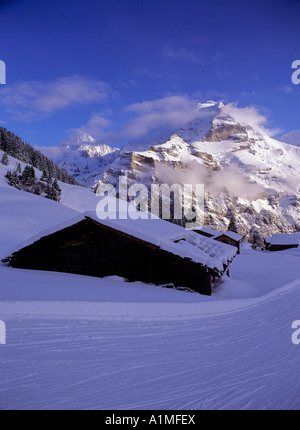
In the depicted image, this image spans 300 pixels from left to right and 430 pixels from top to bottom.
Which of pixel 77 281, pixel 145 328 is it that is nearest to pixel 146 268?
pixel 77 281

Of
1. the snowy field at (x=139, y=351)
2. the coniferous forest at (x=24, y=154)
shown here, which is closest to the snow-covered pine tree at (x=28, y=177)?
the coniferous forest at (x=24, y=154)

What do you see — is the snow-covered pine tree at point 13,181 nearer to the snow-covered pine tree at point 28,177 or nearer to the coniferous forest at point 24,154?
the snow-covered pine tree at point 28,177

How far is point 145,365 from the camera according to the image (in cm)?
396

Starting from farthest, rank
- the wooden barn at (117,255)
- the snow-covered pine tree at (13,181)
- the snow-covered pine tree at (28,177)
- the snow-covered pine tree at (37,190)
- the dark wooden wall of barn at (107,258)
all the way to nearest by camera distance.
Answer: the snow-covered pine tree at (28,177), the snow-covered pine tree at (37,190), the snow-covered pine tree at (13,181), the dark wooden wall of barn at (107,258), the wooden barn at (117,255)

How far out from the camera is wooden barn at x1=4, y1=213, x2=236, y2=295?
9.98m

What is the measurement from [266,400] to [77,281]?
7.41m

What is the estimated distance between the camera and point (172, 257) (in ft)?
32.9

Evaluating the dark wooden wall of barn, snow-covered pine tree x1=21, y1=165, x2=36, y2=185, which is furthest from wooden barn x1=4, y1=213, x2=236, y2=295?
snow-covered pine tree x1=21, y1=165, x2=36, y2=185

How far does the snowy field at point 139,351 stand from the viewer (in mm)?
3246

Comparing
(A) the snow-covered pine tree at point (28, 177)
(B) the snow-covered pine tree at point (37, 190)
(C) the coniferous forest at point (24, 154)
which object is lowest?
(B) the snow-covered pine tree at point (37, 190)

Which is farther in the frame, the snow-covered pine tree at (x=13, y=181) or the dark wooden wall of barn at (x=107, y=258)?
the snow-covered pine tree at (x=13, y=181)

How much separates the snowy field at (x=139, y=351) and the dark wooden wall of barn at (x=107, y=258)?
74.8 inches
